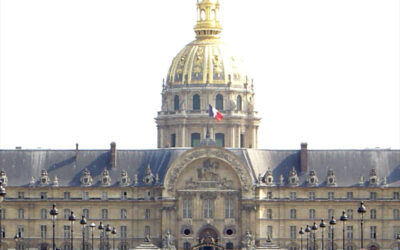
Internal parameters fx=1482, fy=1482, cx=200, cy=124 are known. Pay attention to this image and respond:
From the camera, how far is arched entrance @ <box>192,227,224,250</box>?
150 m

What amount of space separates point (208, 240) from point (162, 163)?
1145cm

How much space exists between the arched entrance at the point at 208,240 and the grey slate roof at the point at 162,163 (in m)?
7.07

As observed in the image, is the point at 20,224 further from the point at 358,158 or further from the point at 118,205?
the point at 358,158

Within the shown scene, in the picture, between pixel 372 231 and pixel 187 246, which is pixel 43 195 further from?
pixel 372 231

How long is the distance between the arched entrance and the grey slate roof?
7.07 metres

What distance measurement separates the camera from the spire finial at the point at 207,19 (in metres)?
191

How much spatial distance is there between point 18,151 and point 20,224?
30.9 feet

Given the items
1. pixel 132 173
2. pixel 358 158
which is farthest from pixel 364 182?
pixel 132 173

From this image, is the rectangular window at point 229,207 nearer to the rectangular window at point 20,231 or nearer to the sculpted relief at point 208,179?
the sculpted relief at point 208,179

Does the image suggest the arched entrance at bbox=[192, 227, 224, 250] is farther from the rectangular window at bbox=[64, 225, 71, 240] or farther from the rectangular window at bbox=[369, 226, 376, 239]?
the rectangular window at bbox=[369, 226, 376, 239]

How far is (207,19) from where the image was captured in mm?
191875

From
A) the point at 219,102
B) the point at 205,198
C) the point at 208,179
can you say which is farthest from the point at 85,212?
the point at 219,102

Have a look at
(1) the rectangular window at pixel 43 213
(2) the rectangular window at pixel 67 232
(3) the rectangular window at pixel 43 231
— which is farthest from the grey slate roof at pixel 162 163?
(3) the rectangular window at pixel 43 231

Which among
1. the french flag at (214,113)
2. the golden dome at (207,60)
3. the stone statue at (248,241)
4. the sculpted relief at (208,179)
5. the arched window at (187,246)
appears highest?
the golden dome at (207,60)
